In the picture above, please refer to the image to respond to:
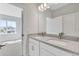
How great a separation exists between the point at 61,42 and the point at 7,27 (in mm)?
764

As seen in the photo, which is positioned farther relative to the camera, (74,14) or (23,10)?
(23,10)

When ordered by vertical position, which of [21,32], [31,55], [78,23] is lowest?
[31,55]

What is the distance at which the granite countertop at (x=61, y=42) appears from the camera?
864 mm

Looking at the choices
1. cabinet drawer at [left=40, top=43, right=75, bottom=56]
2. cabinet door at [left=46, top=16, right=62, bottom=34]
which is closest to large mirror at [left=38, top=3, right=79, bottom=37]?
cabinet door at [left=46, top=16, right=62, bottom=34]

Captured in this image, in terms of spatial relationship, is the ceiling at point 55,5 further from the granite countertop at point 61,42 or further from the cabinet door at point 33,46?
the cabinet door at point 33,46

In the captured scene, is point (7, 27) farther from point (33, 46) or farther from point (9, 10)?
point (33, 46)

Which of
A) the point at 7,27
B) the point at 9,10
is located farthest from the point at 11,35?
the point at 9,10

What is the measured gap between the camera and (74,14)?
104cm

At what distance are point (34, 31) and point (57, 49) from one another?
409 millimetres

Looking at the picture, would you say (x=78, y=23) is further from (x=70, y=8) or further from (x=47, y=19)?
(x=47, y=19)

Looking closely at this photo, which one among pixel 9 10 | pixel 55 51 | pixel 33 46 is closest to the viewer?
pixel 55 51

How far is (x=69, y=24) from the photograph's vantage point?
3.44 ft

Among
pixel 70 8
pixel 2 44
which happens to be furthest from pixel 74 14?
pixel 2 44

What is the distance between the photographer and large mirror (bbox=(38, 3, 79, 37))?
1.04 meters
